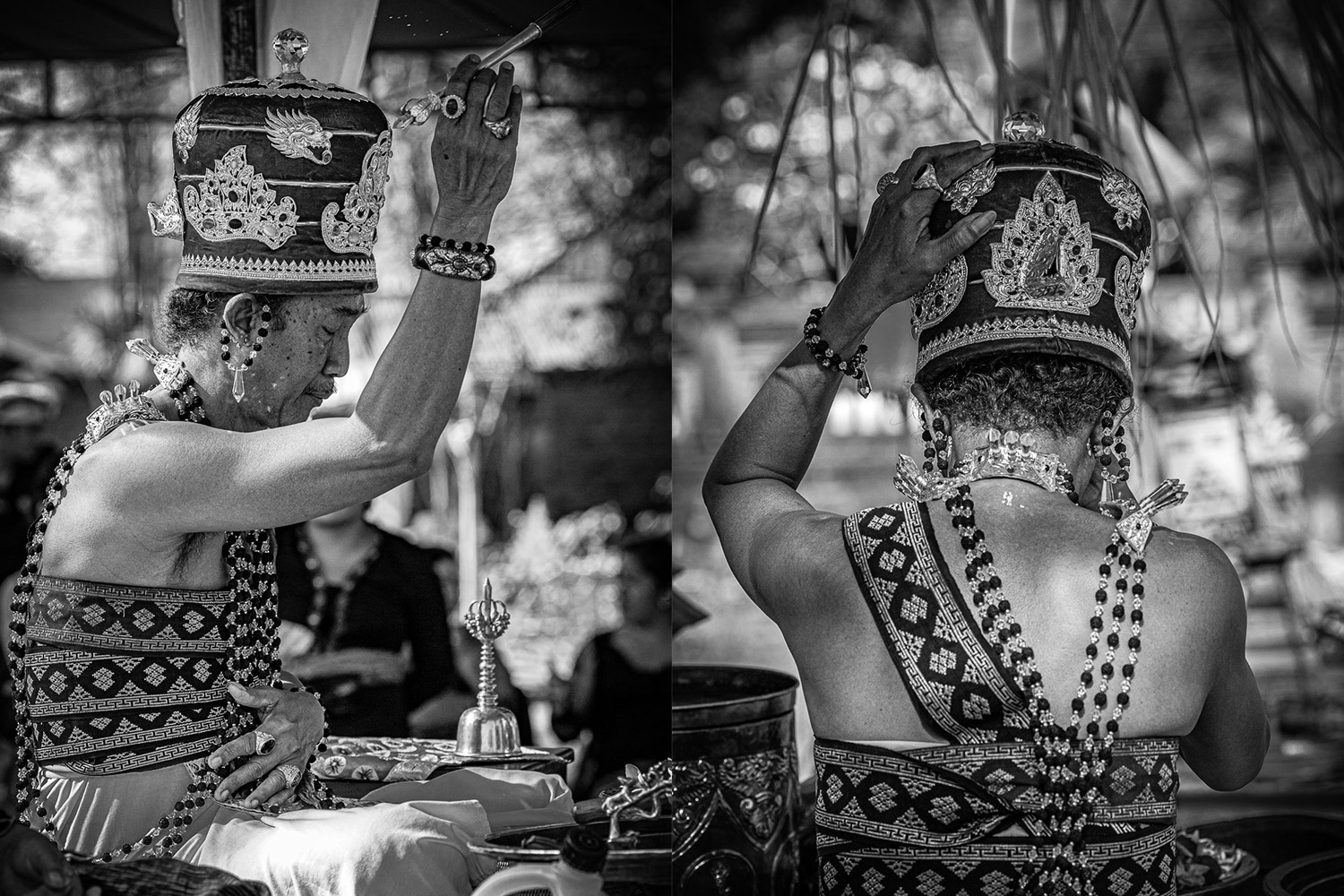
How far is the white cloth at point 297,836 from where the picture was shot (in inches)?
84.1

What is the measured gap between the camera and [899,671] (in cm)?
212

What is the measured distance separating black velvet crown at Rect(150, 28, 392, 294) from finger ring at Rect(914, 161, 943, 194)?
2.64ft

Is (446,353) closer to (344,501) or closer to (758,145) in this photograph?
(344,501)

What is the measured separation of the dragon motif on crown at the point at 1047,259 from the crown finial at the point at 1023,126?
10 centimetres

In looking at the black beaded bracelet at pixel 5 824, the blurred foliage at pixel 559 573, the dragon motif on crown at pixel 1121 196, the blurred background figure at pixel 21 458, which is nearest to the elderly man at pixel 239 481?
the black beaded bracelet at pixel 5 824

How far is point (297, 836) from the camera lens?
2.17m

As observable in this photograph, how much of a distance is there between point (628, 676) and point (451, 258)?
3.51m

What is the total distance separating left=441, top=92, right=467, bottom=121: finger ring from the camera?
2207 mm

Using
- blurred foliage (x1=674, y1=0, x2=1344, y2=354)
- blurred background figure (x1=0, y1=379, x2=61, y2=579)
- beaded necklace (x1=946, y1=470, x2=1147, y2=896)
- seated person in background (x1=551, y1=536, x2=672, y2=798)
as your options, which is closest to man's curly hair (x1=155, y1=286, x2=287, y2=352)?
beaded necklace (x1=946, y1=470, x2=1147, y2=896)

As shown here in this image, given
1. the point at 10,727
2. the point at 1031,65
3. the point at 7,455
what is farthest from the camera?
the point at 1031,65

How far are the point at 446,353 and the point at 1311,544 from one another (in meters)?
6.67

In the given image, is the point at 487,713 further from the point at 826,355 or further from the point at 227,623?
the point at 826,355

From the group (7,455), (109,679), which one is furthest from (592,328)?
(109,679)

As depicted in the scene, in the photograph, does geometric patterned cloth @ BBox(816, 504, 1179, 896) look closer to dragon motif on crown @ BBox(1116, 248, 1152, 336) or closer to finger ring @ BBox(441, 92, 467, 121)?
dragon motif on crown @ BBox(1116, 248, 1152, 336)
